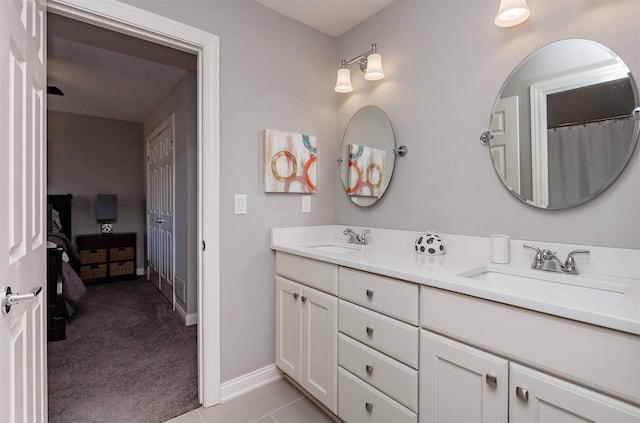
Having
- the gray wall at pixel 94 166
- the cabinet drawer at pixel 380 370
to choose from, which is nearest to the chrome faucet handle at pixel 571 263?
the cabinet drawer at pixel 380 370

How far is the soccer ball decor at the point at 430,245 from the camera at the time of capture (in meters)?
1.67

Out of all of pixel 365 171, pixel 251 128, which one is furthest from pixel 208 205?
pixel 365 171

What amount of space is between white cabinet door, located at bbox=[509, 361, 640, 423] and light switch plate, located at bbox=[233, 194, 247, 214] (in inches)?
60.3

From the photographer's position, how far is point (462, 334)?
1.08 m

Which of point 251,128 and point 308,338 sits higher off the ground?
point 251,128

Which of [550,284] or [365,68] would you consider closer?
[550,284]

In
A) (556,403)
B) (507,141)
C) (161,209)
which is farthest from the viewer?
(161,209)

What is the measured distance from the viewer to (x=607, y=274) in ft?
3.95

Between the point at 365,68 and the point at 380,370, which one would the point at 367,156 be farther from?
the point at 380,370

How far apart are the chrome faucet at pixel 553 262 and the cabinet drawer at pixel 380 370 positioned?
68 centimetres

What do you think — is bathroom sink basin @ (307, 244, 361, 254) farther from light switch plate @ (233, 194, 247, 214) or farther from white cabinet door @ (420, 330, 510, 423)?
white cabinet door @ (420, 330, 510, 423)

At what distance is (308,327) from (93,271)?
4153mm

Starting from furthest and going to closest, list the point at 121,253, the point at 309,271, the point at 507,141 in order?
the point at 121,253 < the point at 309,271 < the point at 507,141

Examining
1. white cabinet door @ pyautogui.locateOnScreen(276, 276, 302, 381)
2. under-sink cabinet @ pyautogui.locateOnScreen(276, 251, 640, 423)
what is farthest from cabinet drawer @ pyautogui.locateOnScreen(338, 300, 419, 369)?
white cabinet door @ pyautogui.locateOnScreen(276, 276, 302, 381)
